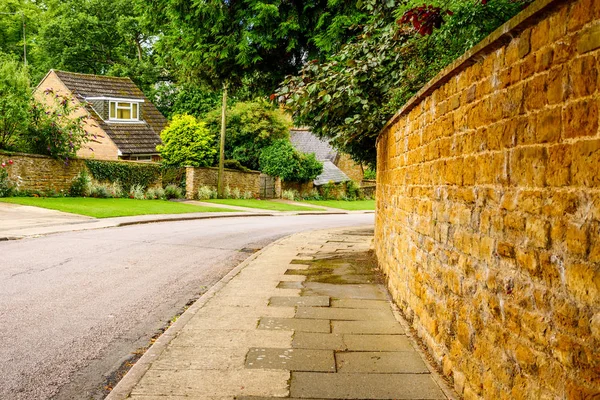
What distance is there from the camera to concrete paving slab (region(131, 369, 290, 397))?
161 inches

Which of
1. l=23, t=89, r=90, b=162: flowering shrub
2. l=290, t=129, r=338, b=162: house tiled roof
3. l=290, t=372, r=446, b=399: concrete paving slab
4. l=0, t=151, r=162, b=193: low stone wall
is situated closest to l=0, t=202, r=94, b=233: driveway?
l=0, t=151, r=162, b=193: low stone wall

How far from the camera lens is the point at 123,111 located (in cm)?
3838

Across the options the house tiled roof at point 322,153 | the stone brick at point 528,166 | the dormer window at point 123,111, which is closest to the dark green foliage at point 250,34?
the stone brick at point 528,166

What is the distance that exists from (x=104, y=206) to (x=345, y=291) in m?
17.1

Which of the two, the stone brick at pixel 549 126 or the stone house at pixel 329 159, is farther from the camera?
the stone house at pixel 329 159

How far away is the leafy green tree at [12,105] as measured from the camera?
23281mm

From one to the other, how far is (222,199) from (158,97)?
60.9 feet

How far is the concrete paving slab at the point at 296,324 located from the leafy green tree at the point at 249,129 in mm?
35869

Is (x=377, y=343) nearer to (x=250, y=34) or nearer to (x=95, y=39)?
(x=250, y=34)

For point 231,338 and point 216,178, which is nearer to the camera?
point 231,338

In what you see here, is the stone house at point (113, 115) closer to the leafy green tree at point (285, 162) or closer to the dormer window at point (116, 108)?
the dormer window at point (116, 108)

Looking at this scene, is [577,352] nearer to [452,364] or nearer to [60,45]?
[452,364]

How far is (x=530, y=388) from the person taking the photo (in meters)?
2.93

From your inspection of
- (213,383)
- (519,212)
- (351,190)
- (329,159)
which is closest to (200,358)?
(213,383)
